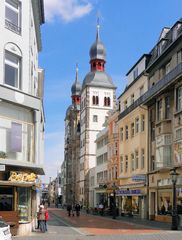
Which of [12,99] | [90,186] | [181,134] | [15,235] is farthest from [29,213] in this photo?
[90,186]

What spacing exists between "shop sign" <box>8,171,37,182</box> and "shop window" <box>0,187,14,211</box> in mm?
611

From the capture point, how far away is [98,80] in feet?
380

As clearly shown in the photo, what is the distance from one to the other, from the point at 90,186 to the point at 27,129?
250ft

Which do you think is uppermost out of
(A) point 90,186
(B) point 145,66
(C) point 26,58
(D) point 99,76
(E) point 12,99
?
(D) point 99,76

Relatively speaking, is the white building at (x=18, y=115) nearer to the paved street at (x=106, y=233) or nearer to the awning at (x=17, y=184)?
the awning at (x=17, y=184)

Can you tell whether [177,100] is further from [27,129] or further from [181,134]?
[27,129]

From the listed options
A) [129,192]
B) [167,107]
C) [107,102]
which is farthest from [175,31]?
[107,102]

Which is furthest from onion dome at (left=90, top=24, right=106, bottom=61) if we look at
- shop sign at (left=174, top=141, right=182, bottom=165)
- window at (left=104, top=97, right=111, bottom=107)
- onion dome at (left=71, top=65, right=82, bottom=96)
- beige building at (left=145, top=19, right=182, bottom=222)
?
shop sign at (left=174, top=141, right=182, bottom=165)

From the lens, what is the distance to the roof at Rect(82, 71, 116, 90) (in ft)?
376

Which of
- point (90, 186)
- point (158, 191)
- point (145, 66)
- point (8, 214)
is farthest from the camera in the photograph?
point (90, 186)

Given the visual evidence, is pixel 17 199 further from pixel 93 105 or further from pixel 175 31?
pixel 93 105

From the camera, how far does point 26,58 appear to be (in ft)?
85.0

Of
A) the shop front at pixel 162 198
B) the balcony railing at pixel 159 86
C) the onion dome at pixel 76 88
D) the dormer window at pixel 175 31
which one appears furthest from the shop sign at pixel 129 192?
the onion dome at pixel 76 88

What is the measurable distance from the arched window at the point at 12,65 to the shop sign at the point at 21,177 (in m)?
4.22
